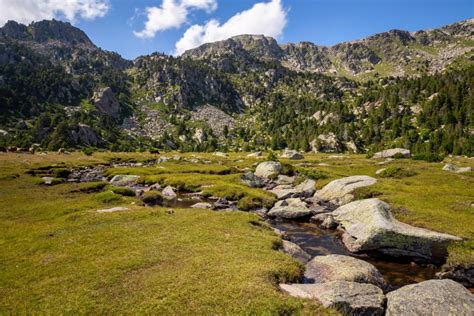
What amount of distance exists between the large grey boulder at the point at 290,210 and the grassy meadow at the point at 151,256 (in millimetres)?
9397

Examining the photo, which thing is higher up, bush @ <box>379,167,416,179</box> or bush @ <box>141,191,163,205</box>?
bush @ <box>379,167,416,179</box>

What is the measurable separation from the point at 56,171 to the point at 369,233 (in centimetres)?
8168

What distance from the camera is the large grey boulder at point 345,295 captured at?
18.6 m

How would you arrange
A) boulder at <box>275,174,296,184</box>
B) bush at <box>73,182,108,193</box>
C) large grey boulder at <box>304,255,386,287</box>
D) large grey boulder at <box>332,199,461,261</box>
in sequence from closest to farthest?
large grey boulder at <box>304,255,386,287</box> → large grey boulder at <box>332,199,461,261</box> → bush at <box>73,182,108,193</box> → boulder at <box>275,174,296,184</box>

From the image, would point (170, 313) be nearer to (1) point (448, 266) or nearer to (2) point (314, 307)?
(2) point (314, 307)

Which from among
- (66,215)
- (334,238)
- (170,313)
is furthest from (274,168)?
(170,313)

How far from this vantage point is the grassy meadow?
17.9m

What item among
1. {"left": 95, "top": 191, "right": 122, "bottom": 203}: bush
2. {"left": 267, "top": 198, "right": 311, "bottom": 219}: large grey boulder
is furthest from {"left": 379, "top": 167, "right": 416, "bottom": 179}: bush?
{"left": 95, "top": 191, "right": 122, "bottom": 203}: bush

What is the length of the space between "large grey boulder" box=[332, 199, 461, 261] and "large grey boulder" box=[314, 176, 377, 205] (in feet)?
56.7

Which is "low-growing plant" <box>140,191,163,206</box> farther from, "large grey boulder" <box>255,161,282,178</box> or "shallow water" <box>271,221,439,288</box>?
"large grey boulder" <box>255,161,282,178</box>

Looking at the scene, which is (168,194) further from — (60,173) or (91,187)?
(60,173)

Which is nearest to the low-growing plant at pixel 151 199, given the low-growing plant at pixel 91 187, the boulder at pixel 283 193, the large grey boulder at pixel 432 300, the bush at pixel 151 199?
the bush at pixel 151 199

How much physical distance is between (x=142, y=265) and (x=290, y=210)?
29062 mm

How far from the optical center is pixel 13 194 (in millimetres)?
53750
